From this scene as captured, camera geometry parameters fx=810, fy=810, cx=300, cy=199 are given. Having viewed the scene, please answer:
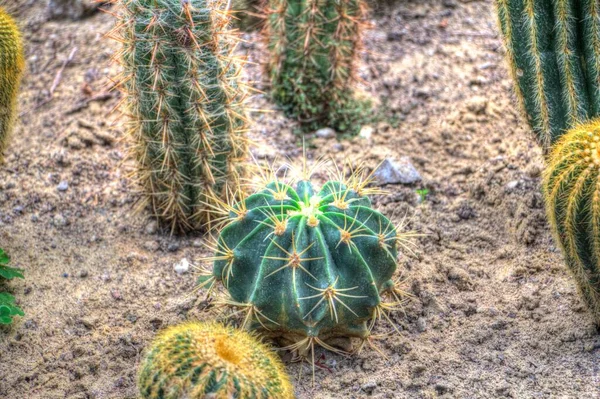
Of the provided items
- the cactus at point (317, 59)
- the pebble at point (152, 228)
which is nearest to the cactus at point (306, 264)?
the pebble at point (152, 228)

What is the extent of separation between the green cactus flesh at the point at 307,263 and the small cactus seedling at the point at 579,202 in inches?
26.4

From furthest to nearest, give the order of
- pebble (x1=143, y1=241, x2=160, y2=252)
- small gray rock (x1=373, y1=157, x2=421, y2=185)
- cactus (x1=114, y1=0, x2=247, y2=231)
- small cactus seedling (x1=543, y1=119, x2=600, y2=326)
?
small gray rock (x1=373, y1=157, x2=421, y2=185) < pebble (x1=143, y1=241, x2=160, y2=252) < cactus (x1=114, y1=0, x2=247, y2=231) < small cactus seedling (x1=543, y1=119, x2=600, y2=326)

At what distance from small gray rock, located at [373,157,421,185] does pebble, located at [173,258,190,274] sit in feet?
4.09

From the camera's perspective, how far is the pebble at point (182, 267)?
4109 millimetres

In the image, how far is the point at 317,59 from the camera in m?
5.07

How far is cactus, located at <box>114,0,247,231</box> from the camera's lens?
3.75 metres

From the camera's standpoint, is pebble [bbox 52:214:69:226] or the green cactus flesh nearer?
the green cactus flesh

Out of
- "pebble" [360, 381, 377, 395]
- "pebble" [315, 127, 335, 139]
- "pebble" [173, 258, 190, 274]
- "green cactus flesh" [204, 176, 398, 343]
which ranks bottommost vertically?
"pebble" [360, 381, 377, 395]

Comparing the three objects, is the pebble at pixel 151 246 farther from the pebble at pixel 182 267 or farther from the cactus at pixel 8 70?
the cactus at pixel 8 70

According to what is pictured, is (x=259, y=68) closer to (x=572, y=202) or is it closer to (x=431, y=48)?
(x=431, y=48)

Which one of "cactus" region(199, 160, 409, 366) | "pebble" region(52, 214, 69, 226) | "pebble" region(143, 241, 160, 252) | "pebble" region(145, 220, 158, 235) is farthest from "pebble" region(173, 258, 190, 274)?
"pebble" region(52, 214, 69, 226)

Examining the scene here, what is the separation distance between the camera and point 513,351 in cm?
343

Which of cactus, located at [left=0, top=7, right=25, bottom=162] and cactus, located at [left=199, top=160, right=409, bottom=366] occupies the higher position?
cactus, located at [left=0, top=7, right=25, bottom=162]

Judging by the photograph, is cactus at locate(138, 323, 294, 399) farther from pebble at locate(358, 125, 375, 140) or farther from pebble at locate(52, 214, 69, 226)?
pebble at locate(358, 125, 375, 140)
